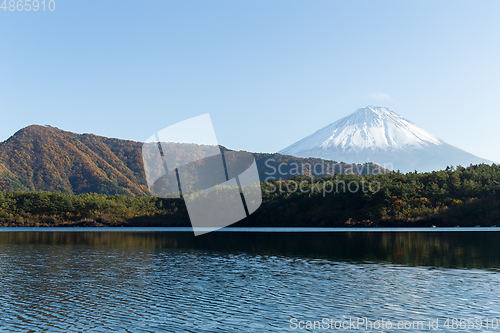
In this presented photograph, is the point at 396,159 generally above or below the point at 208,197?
above

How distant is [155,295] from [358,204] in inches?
2366

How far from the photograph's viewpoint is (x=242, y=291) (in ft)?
64.3

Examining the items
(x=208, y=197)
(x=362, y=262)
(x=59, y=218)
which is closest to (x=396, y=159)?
(x=208, y=197)

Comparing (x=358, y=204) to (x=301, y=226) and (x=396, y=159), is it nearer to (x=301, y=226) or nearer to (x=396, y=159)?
(x=301, y=226)

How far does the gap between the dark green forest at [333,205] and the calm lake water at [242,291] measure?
38332mm

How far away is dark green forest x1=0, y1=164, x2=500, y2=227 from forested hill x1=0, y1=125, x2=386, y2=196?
4076cm

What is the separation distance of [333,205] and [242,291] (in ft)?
192

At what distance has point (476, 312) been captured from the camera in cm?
1530
